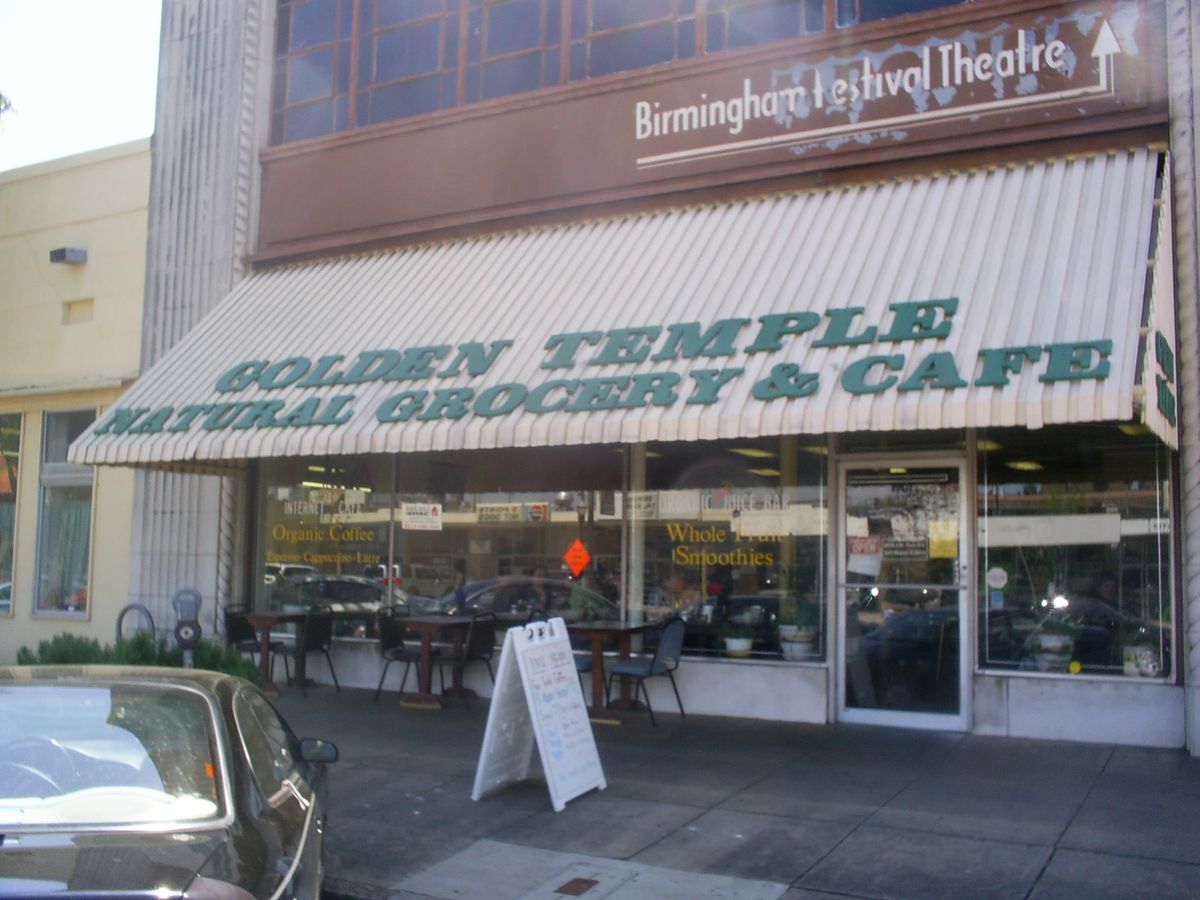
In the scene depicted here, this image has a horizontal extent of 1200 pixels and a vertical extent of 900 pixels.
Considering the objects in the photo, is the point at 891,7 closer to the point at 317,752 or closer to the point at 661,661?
the point at 661,661

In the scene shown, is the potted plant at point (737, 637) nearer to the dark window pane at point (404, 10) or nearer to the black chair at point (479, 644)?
the black chair at point (479, 644)

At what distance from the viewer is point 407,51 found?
1283 cm

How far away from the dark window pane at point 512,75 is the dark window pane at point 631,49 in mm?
635

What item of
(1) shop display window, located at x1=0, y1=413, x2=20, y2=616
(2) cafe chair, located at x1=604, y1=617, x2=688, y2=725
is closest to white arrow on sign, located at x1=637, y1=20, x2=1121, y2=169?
(2) cafe chair, located at x1=604, y1=617, x2=688, y2=725

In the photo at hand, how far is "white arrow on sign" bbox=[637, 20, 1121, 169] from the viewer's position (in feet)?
30.2

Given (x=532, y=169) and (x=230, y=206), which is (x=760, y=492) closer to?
(x=532, y=169)

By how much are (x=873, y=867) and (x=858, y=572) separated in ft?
14.0

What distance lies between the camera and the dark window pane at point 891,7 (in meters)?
10.1

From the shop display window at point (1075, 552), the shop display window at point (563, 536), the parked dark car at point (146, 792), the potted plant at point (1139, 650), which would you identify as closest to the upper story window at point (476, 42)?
the shop display window at point (563, 536)

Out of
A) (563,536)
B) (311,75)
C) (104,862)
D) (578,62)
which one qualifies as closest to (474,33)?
(578,62)

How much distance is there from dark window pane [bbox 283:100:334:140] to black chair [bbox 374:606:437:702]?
17.9 feet

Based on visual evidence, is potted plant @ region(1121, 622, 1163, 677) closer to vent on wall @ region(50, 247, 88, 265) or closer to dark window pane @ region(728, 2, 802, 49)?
dark window pane @ region(728, 2, 802, 49)

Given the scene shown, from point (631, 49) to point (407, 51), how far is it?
9.04 ft

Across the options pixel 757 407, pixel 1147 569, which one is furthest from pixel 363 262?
pixel 1147 569
